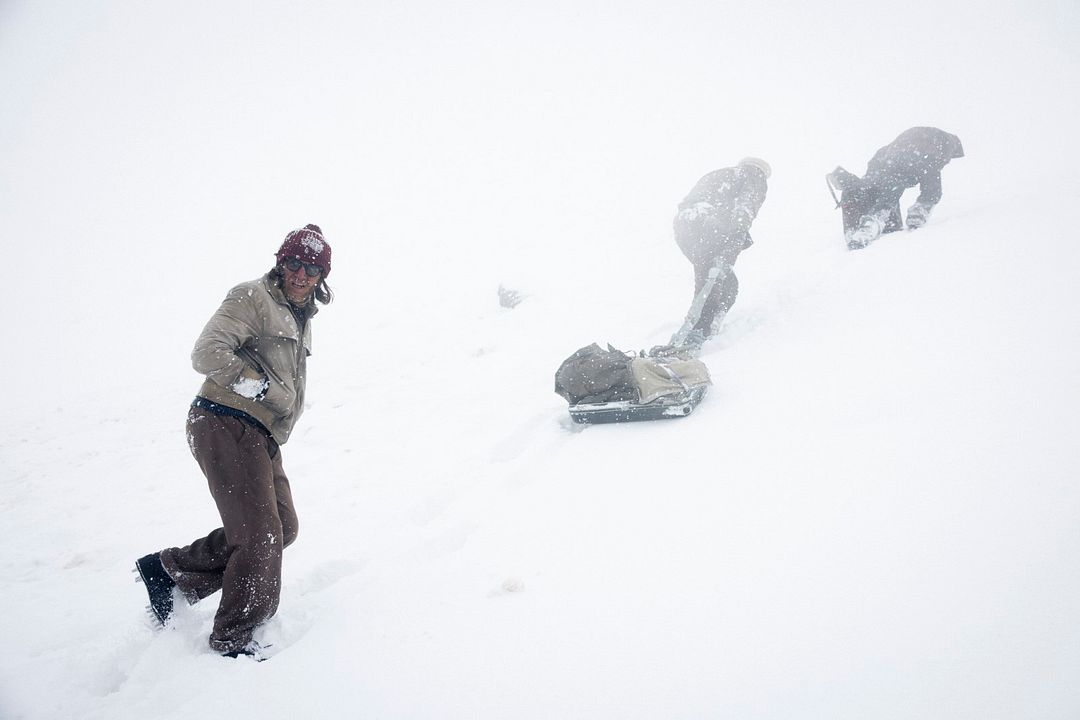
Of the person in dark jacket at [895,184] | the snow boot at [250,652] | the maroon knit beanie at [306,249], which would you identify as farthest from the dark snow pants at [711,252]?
the snow boot at [250,652]

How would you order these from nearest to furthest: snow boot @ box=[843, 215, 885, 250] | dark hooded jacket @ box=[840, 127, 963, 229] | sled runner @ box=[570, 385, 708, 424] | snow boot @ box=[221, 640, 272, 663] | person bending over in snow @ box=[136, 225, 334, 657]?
snow boot @ box=[221, 640, 272, 663], person bending over in snow @ box=[136, 225, 334, 657], sled runner @ box=[570, 385, 708, 424], snow boot @ box=[843, 215, 885, 250], dark hooded jacket @ box=[840, 127, 963, 229]

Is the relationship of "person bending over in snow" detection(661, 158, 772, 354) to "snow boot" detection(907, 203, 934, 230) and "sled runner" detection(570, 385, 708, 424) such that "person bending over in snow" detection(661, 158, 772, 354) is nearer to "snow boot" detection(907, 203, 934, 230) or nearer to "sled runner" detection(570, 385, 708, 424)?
"sled runner" detection(570, 385, 708, 424)

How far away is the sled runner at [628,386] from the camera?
4.75 metres

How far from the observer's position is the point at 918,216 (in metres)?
8.30

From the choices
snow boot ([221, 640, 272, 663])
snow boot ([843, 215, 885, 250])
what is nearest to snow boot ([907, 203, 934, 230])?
snow boot ([843, 215, 885, 250])

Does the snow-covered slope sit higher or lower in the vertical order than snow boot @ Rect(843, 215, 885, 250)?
lower

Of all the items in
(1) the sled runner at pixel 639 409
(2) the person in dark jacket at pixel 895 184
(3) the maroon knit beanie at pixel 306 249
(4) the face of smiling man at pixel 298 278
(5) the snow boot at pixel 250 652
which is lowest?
(1) the sled runner at pixel 639 409

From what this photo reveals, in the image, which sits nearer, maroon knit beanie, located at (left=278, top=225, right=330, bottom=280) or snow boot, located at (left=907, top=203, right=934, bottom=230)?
maroon knit beanie, located at (left=278, top=225, right=330, bottom=280)

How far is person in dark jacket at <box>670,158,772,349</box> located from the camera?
681 cm

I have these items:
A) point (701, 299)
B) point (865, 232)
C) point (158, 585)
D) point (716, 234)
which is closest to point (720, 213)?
point (716, 234)

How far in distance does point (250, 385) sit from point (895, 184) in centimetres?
1052

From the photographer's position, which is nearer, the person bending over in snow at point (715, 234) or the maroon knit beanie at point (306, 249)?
the maroon knit beanie at point (306, 249)

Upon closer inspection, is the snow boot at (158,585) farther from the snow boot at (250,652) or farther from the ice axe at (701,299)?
the ice axe at (701,299)

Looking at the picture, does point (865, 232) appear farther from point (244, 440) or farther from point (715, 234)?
point (244, 440)
